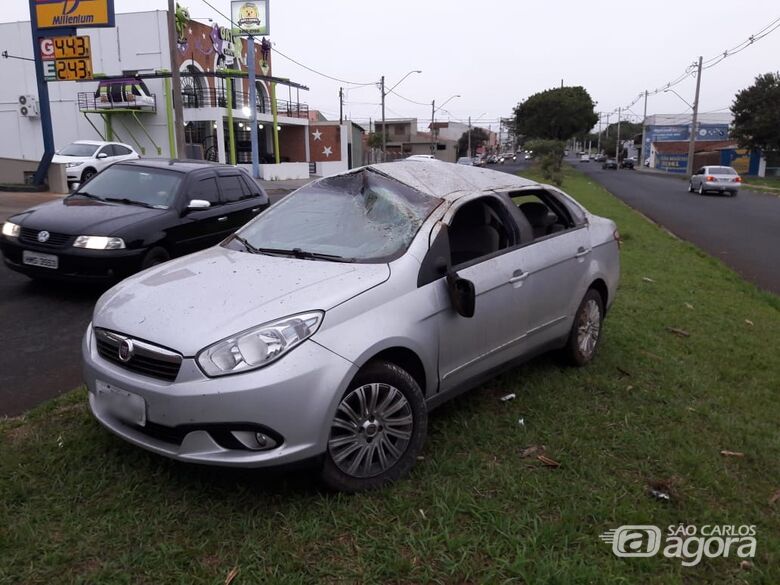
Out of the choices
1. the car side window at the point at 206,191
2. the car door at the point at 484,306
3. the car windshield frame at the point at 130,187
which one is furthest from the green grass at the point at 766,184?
the car door at the point at 484,306

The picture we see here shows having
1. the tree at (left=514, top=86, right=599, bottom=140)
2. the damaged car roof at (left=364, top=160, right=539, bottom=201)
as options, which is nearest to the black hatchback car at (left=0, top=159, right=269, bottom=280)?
the damaged car roof at (left=364, top=160, right=539, bottom=201)

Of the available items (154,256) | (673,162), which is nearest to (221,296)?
(154,256)

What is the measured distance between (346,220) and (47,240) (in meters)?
4.09

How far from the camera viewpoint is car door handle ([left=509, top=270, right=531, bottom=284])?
416 centimetres

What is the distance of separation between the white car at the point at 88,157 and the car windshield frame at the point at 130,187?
15.7m

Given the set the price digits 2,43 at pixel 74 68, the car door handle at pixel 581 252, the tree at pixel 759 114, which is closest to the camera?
the car door handle at pixel 581 252

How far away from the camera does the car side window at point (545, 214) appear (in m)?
5.09

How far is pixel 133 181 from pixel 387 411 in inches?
231

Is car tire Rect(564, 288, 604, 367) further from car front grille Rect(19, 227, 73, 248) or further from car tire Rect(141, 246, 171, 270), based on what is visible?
car front grille Rect(19, 227, 73, 248)

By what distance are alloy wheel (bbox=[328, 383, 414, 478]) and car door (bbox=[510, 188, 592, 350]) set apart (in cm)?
144

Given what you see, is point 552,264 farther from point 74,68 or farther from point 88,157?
point 88,157

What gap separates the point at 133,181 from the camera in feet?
25.7
